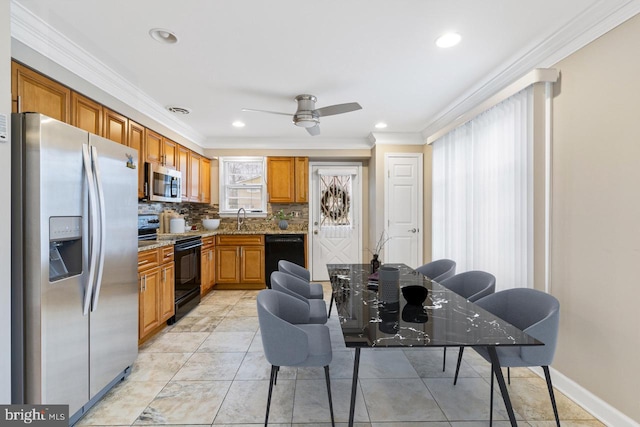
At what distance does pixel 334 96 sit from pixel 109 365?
3114mm

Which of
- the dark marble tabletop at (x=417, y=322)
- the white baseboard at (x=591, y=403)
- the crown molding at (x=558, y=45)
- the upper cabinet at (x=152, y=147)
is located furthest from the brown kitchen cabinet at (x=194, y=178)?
the white baseboard at (x=591, y=403)

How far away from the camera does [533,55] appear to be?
2.39 metres

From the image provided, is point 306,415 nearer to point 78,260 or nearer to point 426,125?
point 78,260

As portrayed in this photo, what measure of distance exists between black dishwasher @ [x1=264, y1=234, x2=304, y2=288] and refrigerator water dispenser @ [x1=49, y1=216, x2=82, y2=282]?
319 cm

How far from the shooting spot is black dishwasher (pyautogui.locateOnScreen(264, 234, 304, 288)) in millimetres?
4949

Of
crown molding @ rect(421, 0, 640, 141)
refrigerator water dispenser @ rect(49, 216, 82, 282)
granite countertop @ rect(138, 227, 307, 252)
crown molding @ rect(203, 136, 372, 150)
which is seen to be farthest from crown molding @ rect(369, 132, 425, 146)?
refrigerator water dispenser @ rect(49, 216, 82, 282)

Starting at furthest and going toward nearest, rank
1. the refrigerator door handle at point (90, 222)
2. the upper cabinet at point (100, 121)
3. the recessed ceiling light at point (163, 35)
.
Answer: the recessed ceiling light at point (163, 35)
the upper cabinet at point (100, 121)
the refrigerator door handle at point (90, 222)

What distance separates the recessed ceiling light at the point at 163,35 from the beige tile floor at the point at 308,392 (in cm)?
257

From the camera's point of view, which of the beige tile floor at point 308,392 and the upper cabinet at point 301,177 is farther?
the upper cabinet at point 301,177

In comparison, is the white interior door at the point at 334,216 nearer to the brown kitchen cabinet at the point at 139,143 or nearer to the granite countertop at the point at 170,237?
the granite countertop at the point at 170,237

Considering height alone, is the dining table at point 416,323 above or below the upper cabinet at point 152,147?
below

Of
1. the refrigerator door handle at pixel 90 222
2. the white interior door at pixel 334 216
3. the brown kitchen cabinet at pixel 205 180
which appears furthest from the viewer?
the white interior door at pixel 334 216

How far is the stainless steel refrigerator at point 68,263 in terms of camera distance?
1.58 metres

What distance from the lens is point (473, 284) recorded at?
2.49 m
